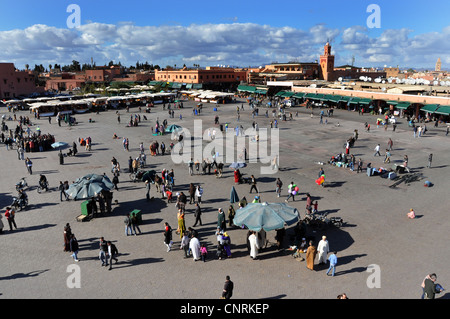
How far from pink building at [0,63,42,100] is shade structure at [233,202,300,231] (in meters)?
67.8

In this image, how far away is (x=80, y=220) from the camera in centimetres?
1348

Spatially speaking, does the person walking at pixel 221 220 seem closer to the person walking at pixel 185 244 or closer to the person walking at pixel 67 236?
the person walking at pixel 185 244

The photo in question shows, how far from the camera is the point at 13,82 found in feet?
211

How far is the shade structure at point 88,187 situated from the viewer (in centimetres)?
1352

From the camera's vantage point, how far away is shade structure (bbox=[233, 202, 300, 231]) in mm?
10672

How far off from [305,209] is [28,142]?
22.1 metres

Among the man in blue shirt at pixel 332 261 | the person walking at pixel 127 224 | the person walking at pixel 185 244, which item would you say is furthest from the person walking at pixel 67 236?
the man in blue shirt at pixel 332 261

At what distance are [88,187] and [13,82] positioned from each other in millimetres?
64431

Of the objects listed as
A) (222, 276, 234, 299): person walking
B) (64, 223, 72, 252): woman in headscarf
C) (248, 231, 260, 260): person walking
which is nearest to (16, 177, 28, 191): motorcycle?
(64, 223, 72, 252): woman in headscarf

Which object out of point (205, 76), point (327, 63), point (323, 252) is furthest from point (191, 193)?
point (327, 63)

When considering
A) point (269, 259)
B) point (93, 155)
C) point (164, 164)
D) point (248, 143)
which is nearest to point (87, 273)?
point (269, 259)

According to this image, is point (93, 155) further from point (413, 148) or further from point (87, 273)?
point (413, 148)

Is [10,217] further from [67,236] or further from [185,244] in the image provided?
[185,244]

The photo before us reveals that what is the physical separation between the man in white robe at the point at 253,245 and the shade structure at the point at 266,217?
270 millimetres
